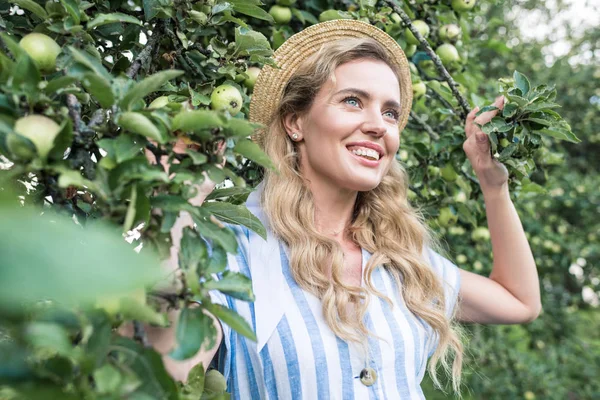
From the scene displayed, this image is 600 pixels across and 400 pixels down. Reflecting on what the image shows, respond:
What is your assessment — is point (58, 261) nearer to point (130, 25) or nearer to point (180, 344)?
point (180, 344)

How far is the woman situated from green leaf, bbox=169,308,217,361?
495mm

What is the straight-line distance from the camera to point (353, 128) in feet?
4.90

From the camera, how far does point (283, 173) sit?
155 cm

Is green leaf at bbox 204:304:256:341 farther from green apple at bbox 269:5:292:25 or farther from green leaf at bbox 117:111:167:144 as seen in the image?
green apple at bbox 269:5:292:25

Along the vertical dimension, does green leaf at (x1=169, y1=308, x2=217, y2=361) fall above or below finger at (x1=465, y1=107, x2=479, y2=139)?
below

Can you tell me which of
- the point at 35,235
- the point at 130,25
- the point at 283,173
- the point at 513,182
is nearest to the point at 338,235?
the point at 283,173

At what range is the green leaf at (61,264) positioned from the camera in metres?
0.31

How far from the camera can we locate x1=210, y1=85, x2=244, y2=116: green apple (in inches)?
48.2

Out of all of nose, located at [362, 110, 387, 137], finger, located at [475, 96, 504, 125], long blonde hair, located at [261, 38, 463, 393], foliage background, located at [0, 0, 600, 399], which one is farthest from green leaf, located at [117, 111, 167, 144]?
finger, located at [475, 96, 504, 125]

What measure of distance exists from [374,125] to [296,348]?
60 centimetres

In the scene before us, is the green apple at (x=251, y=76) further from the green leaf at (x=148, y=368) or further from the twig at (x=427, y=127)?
the green leaf at (x=148, y=368)

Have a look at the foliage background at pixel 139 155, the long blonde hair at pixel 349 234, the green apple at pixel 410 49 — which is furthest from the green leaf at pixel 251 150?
the green apple at pixel 410 49

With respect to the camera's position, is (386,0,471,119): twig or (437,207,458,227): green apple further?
(437,207,458,227): green apple

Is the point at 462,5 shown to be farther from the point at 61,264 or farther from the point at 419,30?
the point at 61,264
